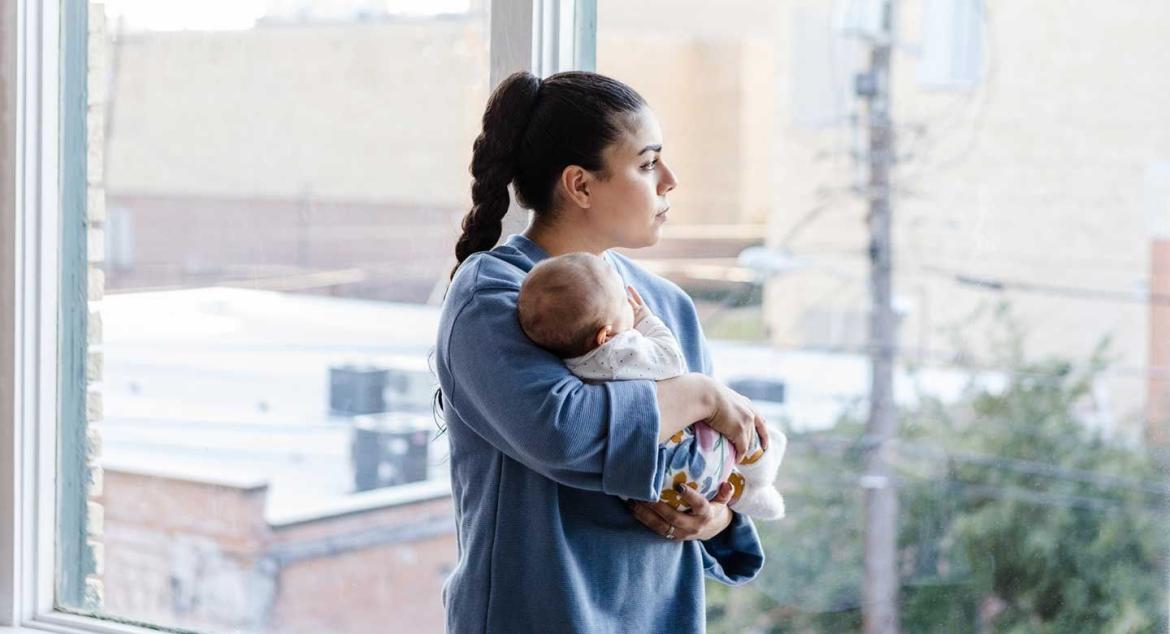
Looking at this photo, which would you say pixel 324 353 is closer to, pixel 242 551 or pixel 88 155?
pixel 242 551

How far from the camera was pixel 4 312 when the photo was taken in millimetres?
1981

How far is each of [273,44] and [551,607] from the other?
3.35 meters

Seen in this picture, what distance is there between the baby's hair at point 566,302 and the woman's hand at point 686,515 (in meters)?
0.18

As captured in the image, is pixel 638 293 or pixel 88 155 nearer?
pixel 638 293

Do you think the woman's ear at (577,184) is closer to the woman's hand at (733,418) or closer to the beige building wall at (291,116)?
the woman's hand at (733,418)

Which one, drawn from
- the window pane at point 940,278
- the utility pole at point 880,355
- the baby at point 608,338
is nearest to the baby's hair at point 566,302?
the baby at point 608,338

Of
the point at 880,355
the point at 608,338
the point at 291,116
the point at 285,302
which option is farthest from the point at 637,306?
the point at 291,116

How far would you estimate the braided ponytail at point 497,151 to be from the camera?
126 centimetres

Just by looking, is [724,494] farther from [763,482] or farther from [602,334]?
[602,334]

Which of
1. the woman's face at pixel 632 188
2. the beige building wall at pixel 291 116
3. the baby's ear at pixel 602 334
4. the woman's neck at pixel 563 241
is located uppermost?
the beige building wall at pixel 291 116

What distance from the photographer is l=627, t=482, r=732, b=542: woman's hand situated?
1.21m

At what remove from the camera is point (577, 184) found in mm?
1255

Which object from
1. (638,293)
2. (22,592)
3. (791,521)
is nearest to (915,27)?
(791,521)

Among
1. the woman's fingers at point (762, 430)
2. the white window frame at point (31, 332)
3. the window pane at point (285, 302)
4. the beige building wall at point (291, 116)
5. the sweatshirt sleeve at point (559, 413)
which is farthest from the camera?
the beige building wall at point (291, 116)
